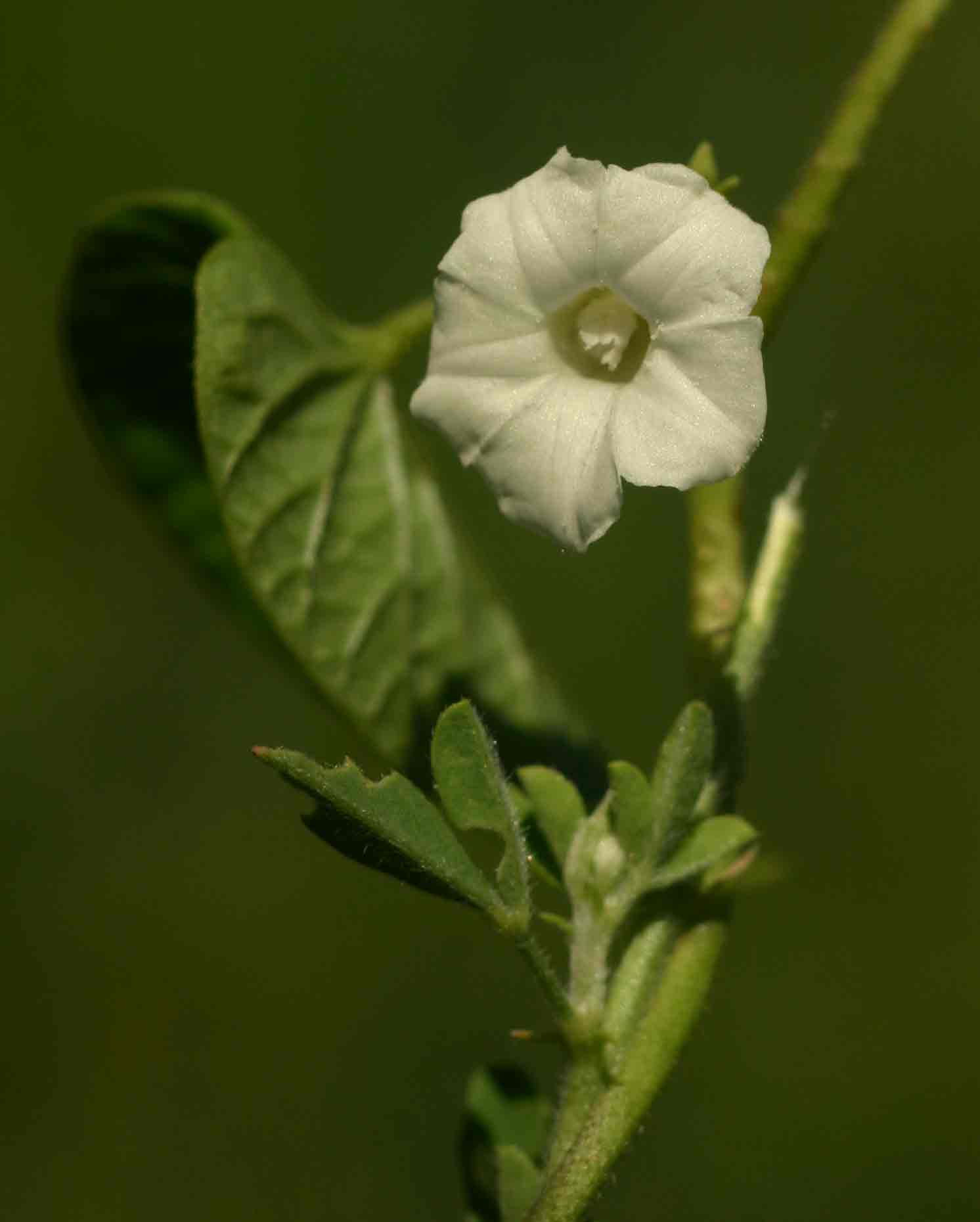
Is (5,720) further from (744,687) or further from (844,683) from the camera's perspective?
(744,687)

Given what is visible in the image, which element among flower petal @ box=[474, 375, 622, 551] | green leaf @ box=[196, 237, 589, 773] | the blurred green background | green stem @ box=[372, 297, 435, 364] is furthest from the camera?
the blurred green background

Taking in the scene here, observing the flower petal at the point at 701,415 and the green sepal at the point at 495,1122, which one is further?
the green sepal at the point at 495,1122

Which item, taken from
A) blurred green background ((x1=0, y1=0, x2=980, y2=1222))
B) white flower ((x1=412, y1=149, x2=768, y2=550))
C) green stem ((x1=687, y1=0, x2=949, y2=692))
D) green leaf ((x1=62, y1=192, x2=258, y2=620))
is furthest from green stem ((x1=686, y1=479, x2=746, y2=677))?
blurred green background ((x1=0, y1=0, x2=980, y2=1222))

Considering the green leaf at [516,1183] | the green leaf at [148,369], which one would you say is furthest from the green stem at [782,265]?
the green leaf at [148,369]

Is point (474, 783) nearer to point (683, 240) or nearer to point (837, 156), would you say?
point (683, 240)

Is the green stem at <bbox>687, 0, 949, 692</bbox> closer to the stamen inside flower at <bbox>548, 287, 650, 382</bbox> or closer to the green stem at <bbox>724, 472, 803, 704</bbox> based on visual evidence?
the green stem at <bbox>724, 472, 803, 704</bbox>

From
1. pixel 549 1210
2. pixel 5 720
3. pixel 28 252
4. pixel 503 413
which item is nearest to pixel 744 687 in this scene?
pixel 503 413

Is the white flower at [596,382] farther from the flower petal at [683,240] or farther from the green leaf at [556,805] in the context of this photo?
the green leaf at [556,805]
